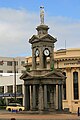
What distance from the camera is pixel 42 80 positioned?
59.1 meters

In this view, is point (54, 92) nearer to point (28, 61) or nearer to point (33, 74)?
point (33, 74)

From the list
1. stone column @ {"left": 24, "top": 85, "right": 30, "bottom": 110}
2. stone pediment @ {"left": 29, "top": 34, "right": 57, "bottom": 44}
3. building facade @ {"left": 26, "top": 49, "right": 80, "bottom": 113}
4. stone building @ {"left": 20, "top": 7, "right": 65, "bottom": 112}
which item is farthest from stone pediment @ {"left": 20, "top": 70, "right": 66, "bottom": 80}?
building facade @ {"left": 26, "top": 49, "right": 80, "bottom": 113}

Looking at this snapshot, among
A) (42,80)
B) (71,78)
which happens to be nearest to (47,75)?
(42,80)

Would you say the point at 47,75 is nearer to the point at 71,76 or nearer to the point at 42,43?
the point at 42,43

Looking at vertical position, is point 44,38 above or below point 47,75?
above

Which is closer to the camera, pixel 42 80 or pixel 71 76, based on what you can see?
pixel 42 80

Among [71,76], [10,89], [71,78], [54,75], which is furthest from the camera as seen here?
[10,89]

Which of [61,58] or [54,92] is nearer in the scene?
[54,92]

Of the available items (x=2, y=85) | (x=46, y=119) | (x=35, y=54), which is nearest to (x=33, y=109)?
(x=35, y=54)

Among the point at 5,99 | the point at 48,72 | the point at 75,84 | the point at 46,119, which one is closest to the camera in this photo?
the point at 46,119

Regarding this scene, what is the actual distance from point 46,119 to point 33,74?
15.7 meters

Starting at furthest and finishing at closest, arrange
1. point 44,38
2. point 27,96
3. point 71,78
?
point 71,78
point 27,96
point 44,38

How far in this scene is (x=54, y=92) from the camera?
61594 millimetres

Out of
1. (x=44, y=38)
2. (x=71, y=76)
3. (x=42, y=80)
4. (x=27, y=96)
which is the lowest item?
(x=27, y=96)
